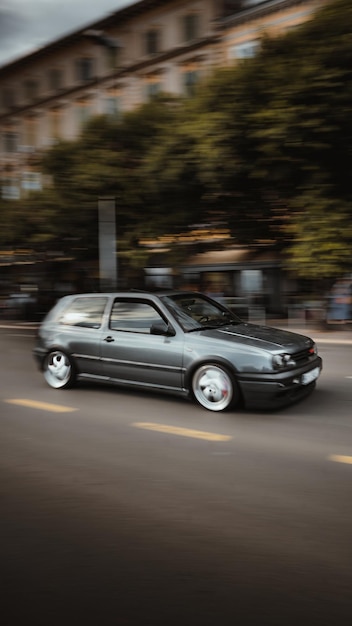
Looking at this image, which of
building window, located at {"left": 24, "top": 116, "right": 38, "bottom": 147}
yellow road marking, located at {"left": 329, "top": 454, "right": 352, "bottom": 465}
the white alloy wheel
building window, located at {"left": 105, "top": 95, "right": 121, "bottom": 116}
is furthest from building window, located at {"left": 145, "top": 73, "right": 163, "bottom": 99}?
yellow road marking, located at {"left": 329, "top": 454, "right": 352, "bottom": 465}

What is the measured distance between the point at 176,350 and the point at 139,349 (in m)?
0.55

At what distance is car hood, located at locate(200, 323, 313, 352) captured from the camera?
6371 millimetres

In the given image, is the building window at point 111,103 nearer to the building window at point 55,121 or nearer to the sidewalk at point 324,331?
the building window at point 55,121

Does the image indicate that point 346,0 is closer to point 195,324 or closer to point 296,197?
point 296,197

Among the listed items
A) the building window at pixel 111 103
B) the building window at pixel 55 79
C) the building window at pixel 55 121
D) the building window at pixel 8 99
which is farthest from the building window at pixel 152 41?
the building window at pixel 8 99

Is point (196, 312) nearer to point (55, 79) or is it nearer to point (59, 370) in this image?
point (59, 370)

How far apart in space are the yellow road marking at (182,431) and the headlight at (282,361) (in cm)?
108

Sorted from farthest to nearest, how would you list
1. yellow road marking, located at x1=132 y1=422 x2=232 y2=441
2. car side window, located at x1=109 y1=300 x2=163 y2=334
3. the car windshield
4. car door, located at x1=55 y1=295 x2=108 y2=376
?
car door, located at x1=55 y1=295 x2=108 y2=376, car side window, located at x1=109 y1=300 x2=163 y2=334, the car windshield, yellow road marking, located at x1=132 y1=422 x2=232 y2=441

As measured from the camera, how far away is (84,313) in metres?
7.83

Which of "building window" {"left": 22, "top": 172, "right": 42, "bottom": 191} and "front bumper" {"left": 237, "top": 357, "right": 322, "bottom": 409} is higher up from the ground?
"building window" {"left": 22, "top": 172, "right": 42, "bottom": 191}

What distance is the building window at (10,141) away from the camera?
47.0 meters

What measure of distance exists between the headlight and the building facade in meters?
20.9

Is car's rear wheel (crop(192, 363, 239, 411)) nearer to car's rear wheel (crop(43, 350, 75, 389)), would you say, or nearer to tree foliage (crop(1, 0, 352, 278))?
car's rear wheel (crop(43, 350, 75, 389))

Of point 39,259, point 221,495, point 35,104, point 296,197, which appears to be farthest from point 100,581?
point 35,104
